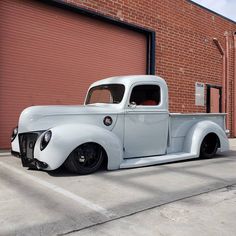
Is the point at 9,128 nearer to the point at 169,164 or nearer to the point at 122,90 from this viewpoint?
the point at 122,90

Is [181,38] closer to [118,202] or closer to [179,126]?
[179,126]

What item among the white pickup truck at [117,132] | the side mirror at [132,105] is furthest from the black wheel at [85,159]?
the side mirror at [132,105]

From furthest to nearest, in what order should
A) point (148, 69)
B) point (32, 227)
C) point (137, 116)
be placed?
point (148, 69), point (137, 116), point (32, 227)

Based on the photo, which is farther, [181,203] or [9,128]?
[9,128]

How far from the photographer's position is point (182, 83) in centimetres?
1320

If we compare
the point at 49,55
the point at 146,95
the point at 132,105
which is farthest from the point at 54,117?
the point at 49,55

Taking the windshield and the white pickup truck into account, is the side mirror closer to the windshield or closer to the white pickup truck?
the white pickup truck

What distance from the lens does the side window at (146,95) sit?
21.6 feet

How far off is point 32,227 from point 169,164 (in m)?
4.02

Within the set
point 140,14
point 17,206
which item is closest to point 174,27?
point 140,14

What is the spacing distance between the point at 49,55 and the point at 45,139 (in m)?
4.66

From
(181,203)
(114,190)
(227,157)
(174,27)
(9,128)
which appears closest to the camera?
(181,203)

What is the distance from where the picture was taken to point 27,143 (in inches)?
222

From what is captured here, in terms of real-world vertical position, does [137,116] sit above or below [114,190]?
above
